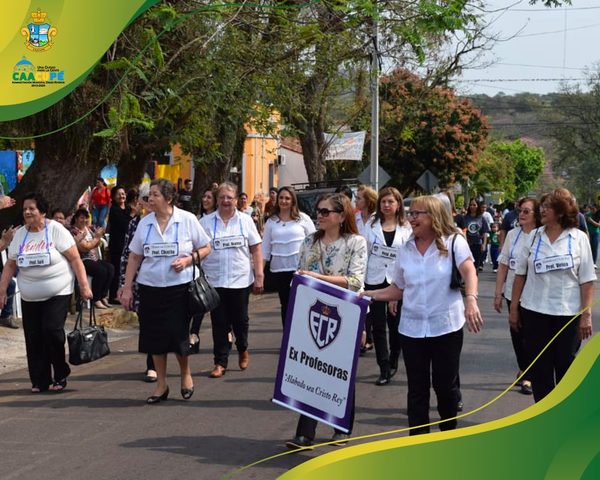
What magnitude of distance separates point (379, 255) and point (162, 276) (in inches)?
96.6

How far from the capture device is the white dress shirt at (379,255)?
33.0ft

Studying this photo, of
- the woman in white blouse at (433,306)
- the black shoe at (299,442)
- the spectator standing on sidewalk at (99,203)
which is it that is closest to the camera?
the woman in white blouse at (433,306)

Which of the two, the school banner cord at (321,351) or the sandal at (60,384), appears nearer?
the school banner cord at (321,351)

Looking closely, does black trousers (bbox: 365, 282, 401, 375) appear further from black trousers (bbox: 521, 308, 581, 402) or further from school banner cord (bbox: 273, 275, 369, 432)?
school banner cord (bbox: 273, 275, 369, 432)

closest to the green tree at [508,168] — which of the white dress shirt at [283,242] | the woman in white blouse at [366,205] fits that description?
the white dress shirt at [283,242]

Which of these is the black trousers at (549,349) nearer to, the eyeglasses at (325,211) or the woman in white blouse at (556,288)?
the woman in white blouse at (556,288)

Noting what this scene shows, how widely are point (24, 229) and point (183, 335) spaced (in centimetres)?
193

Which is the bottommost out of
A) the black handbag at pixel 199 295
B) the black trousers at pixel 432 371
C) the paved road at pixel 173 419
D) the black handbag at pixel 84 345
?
the paved road at pixel 173 419

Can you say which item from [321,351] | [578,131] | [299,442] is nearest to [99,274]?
[299,442]

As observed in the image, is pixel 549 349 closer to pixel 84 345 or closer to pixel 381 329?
pixel 381 329

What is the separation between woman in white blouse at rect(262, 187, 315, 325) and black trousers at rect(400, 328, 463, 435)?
4.36 m

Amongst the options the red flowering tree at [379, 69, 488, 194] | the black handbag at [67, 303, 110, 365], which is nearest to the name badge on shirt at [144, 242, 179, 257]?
the black handbag at [67, 303, 110, 365]

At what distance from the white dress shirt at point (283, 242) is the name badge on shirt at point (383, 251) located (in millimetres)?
1149

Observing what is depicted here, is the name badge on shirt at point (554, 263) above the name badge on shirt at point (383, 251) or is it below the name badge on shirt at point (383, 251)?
above
